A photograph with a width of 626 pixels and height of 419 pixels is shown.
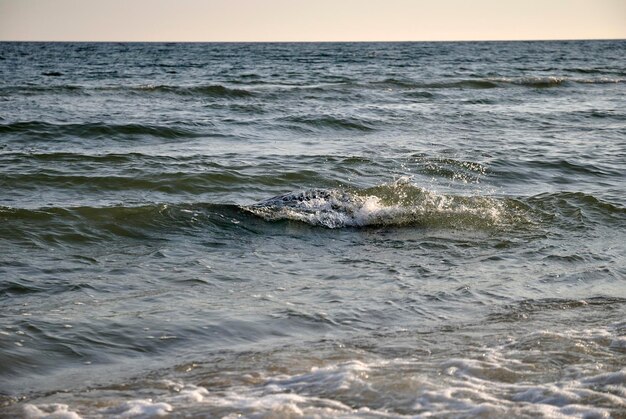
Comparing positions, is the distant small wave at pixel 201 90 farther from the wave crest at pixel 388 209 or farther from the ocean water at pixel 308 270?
the wave crest at pixel 388 209

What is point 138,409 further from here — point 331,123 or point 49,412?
point 331,123

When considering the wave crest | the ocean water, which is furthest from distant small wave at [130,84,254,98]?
the wave crest

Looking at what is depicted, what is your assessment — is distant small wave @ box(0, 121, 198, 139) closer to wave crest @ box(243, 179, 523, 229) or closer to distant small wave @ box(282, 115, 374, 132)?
distant small wave @ box(282, 115, 374, 132)

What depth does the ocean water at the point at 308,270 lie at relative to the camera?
446 cm

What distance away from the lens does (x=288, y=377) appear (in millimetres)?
4582

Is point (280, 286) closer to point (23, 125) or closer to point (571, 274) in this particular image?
point (571, 274)

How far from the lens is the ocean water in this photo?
14.6 feet

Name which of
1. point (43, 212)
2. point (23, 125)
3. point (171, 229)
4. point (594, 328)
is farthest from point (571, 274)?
point (23, 125)

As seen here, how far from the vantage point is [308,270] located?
706 cm

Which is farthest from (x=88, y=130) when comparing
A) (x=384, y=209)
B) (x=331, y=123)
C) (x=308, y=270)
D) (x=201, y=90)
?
(x=201, y=90)

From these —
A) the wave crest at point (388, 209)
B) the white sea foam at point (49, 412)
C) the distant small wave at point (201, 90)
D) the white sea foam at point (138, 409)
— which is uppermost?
the distant small wave at point (201, 90)

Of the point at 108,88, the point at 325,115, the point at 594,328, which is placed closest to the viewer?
the point at 594,328

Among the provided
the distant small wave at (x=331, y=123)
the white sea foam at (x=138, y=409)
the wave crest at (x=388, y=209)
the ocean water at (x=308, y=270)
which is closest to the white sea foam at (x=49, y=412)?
the ocean water at (x=308, y=270)

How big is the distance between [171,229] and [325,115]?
991cm
